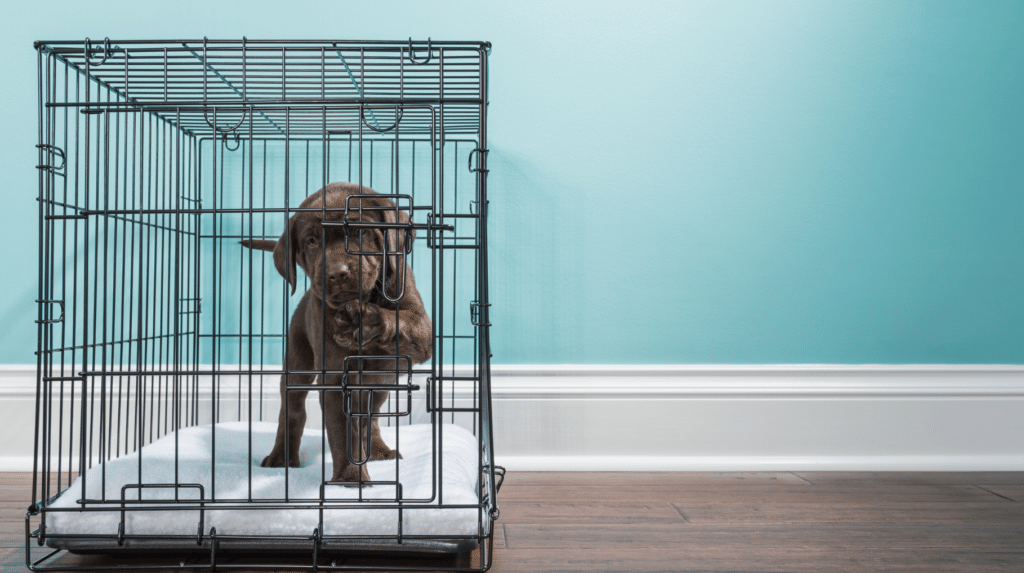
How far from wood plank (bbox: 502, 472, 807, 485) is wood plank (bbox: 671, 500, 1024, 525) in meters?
0.24

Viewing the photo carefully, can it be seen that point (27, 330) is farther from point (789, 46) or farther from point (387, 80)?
point (789, 46)

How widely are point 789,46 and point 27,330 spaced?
2.69 m

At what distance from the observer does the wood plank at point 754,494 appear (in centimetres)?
187

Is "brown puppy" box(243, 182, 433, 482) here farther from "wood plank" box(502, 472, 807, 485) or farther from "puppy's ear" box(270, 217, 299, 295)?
"wood plank" box(502, 472, 807, 485)

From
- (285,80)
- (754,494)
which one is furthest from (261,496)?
(754,494)

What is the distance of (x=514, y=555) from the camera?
1422 mm

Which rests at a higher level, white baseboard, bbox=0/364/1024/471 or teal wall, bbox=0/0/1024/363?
teal wall, bbox=0/0/1024/363

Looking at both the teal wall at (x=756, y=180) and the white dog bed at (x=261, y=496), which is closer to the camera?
the white dog bed at (x=261, y=496)

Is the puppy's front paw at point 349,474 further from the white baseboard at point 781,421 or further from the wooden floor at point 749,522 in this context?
the white baseboard at point 781,421

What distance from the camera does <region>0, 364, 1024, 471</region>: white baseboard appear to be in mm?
2236

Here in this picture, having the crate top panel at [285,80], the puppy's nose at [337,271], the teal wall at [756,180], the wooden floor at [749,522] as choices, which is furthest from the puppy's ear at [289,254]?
the teal wall at [756,180]

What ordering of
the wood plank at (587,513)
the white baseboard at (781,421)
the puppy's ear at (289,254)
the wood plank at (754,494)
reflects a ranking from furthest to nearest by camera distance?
the white baseboard at (781,421), the wood plank at (754,494), the wood plank at (587,513), the puppy's ear at (289,254)

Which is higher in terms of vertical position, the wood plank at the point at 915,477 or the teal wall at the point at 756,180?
the teal wall at the point at 756,180

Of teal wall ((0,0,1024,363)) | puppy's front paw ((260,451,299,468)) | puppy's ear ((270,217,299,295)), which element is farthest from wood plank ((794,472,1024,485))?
puppy's ear ((270,217,299,295))
